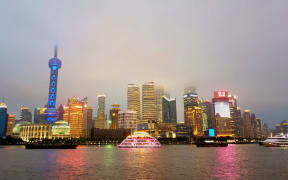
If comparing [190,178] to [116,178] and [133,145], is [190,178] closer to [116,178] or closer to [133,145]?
[116,178]

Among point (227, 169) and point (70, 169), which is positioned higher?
point (227, 169)

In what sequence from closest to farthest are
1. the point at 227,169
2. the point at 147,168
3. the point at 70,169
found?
the point at 227,169 < the point at 70,169 < the point at 147,168

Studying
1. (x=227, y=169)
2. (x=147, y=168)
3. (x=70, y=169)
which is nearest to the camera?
(x=227, y=169)

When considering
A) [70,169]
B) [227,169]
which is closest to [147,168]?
[70,169]

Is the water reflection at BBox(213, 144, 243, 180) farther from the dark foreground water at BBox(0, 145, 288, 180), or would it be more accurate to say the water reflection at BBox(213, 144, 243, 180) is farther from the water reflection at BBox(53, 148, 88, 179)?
the water reflection at BBox(53, 148, 88, 179)

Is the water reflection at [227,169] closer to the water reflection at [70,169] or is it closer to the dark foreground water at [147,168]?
the dark foreground water at [147,168]

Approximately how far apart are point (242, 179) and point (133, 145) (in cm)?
15658

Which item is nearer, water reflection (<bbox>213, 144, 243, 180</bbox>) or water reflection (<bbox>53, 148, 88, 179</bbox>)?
water reflection (<bbox>213, 144, 243, 180</bbox>)

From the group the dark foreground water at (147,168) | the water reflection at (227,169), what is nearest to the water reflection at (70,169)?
the dark foreground water at (147,168)

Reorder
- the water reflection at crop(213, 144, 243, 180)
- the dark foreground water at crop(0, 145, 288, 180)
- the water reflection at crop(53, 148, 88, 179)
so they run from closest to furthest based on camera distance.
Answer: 1. the water reflection at crop(213, 144, 243, 180)
2. the dark foreground water at crop(0, 145, 288, 180)
3. the water reflection at crop(53, 148, 88, 179)

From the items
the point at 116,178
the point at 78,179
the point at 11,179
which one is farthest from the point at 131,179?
the point at 11,179

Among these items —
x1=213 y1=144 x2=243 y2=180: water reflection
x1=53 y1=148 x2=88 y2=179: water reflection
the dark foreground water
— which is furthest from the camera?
x1=53 y1=148 x2=88 y2=179: water reflection

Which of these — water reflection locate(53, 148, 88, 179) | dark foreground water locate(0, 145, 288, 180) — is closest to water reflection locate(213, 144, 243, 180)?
dark foreground water locate(0, 145, 288, 180)

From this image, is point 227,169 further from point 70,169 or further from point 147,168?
point 70,169
